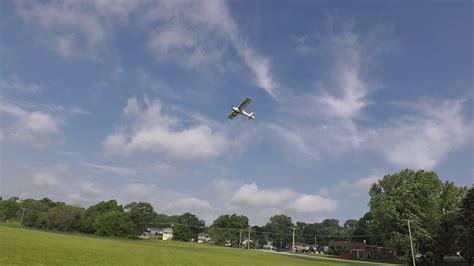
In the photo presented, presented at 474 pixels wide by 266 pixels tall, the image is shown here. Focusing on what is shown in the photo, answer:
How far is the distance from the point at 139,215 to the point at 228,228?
1556 inches

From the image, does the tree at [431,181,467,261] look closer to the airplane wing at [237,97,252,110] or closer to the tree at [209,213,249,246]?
the airplane wing at [237,97,252,110]

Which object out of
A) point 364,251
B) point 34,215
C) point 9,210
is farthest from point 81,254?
point 9,210

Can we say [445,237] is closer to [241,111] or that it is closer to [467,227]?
[467,227]

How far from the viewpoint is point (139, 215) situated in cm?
14875

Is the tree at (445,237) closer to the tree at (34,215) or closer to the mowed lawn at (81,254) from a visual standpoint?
the mowed lawn at (81,254)

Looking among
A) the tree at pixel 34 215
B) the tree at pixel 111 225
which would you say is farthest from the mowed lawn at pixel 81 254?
the tree at pixel 34 215

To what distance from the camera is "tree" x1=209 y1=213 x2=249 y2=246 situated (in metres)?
169

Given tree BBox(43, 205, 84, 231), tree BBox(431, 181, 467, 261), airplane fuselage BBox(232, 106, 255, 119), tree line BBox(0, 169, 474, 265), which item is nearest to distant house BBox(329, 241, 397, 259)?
tree line BBox(0, 169, 474, 265)

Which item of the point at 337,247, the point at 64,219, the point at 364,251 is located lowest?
the point at 364,251

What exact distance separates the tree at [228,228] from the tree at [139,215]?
28178mm

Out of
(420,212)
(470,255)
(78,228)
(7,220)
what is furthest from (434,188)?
(7,220)

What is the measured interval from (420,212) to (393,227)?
5.91 meters

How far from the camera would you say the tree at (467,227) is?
61188 millimetres

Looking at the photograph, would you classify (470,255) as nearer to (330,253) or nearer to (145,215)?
(330,253)
